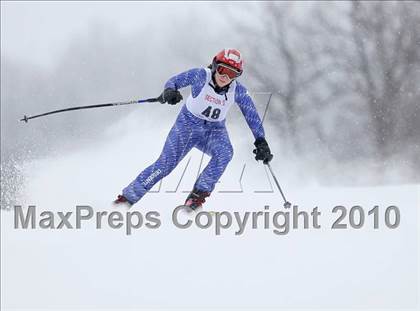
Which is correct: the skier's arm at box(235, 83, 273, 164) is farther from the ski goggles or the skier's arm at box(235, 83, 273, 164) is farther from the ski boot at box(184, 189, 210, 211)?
the ski boot at box(184, 189, 210, 211)

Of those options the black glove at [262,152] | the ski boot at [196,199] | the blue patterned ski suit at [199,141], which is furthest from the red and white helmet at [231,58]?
the ski boot at [196,199]

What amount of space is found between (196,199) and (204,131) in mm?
720

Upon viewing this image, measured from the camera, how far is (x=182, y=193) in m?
9.05

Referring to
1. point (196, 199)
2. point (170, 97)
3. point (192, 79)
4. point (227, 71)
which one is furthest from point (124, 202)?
point (227, 71)

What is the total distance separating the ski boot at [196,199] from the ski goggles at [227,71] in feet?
4.09

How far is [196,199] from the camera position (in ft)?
20.0

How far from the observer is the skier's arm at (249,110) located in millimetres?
6008

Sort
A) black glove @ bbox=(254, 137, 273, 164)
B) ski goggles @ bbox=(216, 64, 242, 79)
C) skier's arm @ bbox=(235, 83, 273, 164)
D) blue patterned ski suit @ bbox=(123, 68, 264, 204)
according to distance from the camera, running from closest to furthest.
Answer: ski goggles @ bbox=(216, 64, 242, 79) < black glove @ bbox=(254, 137, 273, 164) < skier's arm @ bbox=(235, 83, 273, 164) < blue patterned ski suit @ bbox=(123, 68, 264, 204)

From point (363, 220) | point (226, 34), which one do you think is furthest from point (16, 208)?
point (226, 34)

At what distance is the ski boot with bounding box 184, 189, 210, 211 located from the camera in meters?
6.07

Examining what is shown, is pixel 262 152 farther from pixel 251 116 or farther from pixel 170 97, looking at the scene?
pixel 170 97

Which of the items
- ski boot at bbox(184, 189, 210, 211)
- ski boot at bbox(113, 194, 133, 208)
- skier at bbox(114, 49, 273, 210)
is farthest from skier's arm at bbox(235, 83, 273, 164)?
ski boot at bbox(113, 194, 133, 208)

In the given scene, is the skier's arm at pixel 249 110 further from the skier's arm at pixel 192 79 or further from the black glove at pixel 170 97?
the black glove at pixel 170 97

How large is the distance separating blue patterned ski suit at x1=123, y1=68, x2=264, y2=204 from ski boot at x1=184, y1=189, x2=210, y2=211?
0.15 ft
